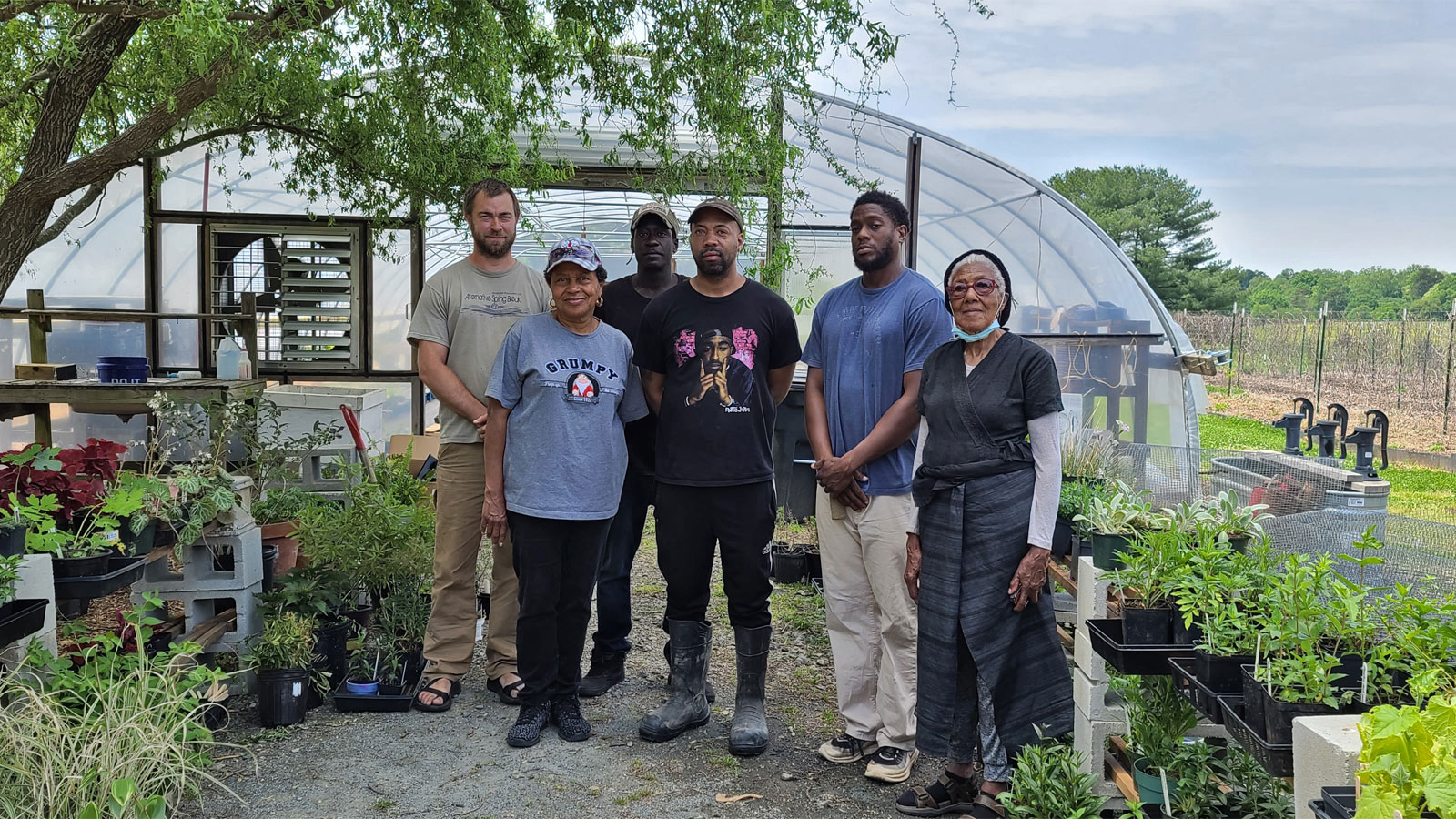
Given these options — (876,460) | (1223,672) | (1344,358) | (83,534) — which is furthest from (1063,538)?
(1344,358)

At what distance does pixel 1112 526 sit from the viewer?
10.9 ft

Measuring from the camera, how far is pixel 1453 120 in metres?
28.8

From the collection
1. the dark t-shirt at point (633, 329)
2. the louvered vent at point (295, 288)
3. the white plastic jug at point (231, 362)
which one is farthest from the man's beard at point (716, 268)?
the louvered vent at point (295, 288)

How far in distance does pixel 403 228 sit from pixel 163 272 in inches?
76.7

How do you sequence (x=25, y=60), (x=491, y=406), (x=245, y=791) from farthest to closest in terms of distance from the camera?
(x=25, y=60) < (x=491, y=406) < (x=245, y=791)

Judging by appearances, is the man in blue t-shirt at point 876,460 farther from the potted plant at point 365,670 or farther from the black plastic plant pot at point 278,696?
the black plastic plant pot at point 278,696

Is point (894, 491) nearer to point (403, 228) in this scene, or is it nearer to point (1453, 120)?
point (403, 228)

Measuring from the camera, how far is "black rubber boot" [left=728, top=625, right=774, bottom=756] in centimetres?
363

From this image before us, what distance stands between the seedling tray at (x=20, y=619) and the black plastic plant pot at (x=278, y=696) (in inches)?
36.2

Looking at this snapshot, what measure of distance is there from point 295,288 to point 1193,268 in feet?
143

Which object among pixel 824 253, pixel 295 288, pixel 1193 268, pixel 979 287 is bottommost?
pixel 979 287

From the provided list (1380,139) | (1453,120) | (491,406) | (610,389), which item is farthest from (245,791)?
(1380,139)

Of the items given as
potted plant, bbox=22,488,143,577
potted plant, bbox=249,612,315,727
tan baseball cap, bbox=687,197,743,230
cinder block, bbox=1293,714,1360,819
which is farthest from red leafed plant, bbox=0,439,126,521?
cinder block, bbox=1293,714,1360,819

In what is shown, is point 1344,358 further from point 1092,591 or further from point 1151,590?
point 1151,590
